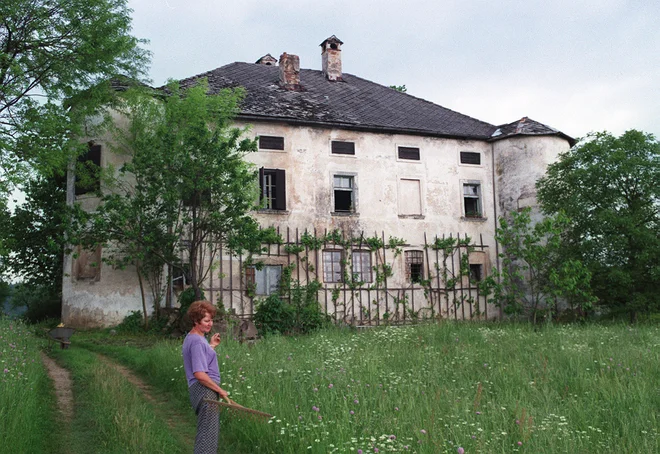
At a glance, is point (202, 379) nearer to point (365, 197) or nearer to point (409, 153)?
point (365, 197)

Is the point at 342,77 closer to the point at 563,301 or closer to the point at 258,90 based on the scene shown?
the point at 258,90

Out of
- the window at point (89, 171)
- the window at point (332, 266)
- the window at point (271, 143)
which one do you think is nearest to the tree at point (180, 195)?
the window at point (89, 171)

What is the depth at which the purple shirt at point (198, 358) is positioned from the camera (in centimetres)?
511

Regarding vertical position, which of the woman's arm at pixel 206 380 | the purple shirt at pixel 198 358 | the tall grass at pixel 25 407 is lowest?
the tall grass at pixel 25 407

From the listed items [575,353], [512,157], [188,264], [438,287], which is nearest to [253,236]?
[188,264]

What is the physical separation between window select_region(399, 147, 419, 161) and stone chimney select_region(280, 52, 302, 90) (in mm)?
5069

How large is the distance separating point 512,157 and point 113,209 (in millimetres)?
15314

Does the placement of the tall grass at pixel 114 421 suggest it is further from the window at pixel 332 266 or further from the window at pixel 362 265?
the window at pixel 362 265

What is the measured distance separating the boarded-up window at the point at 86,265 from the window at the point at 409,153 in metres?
11.7

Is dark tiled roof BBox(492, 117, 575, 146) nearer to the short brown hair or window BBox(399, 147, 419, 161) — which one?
window BBox(399, 147, 419, 161)

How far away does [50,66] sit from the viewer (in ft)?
55.0

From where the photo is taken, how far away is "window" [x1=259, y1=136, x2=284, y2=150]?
20.9 m

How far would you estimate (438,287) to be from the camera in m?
21.9

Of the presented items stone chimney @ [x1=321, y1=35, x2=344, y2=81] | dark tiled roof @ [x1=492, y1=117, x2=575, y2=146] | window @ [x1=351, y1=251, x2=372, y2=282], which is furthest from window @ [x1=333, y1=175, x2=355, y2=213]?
dark tiled roof @ [x1=492, y1=117, x2=575, y2=146]
